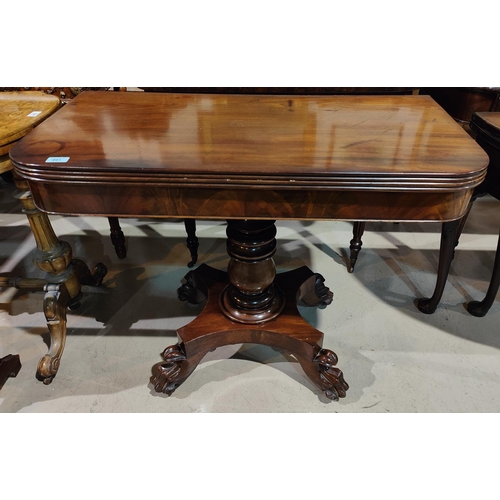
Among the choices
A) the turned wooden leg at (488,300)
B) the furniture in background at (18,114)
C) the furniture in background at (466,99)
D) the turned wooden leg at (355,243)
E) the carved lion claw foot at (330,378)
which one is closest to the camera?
the furniture in background at (18,114)

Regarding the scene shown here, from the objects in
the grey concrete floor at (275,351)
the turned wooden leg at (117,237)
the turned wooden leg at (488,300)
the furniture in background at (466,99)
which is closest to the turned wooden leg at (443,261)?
the grey concrete floor at (275,351)

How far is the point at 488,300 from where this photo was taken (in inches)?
63.2

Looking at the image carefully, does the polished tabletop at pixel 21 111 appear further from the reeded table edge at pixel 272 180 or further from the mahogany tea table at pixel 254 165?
the reeded table edge at pixel 272 180

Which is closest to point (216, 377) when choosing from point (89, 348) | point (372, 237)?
point (89, 348)

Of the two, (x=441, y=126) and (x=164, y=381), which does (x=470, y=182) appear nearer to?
(x=441, y=126)

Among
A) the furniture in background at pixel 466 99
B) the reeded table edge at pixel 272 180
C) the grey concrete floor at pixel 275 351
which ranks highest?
the reeded table edge at pixel 272 180

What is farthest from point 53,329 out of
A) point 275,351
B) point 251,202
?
point 251,202

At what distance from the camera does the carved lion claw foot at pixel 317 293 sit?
1.62 m

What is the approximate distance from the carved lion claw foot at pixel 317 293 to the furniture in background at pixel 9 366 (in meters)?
1.08

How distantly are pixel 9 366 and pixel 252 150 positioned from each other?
1.11 m

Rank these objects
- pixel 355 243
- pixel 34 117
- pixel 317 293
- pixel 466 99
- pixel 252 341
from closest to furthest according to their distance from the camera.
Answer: pixel 34 117 < pixel 252 341 < pixel 317 293 < pixel 355 243 < pixel 466 99

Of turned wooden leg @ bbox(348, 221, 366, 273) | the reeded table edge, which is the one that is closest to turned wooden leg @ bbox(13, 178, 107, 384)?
the reeded table edge

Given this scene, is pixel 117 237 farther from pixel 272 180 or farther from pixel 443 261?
pixel 443 261

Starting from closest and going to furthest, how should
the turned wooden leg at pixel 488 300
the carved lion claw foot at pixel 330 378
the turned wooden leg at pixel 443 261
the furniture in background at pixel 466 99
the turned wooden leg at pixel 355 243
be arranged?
1. the carved lion claw foot at pixel 330 378
2. the turned wooden leg at pixel 443 261
3. the turned wooden leg at pixel 488 300
4. the turned wooden leg at pixel 355 243
5. the furniture in background at pixel 466 99
